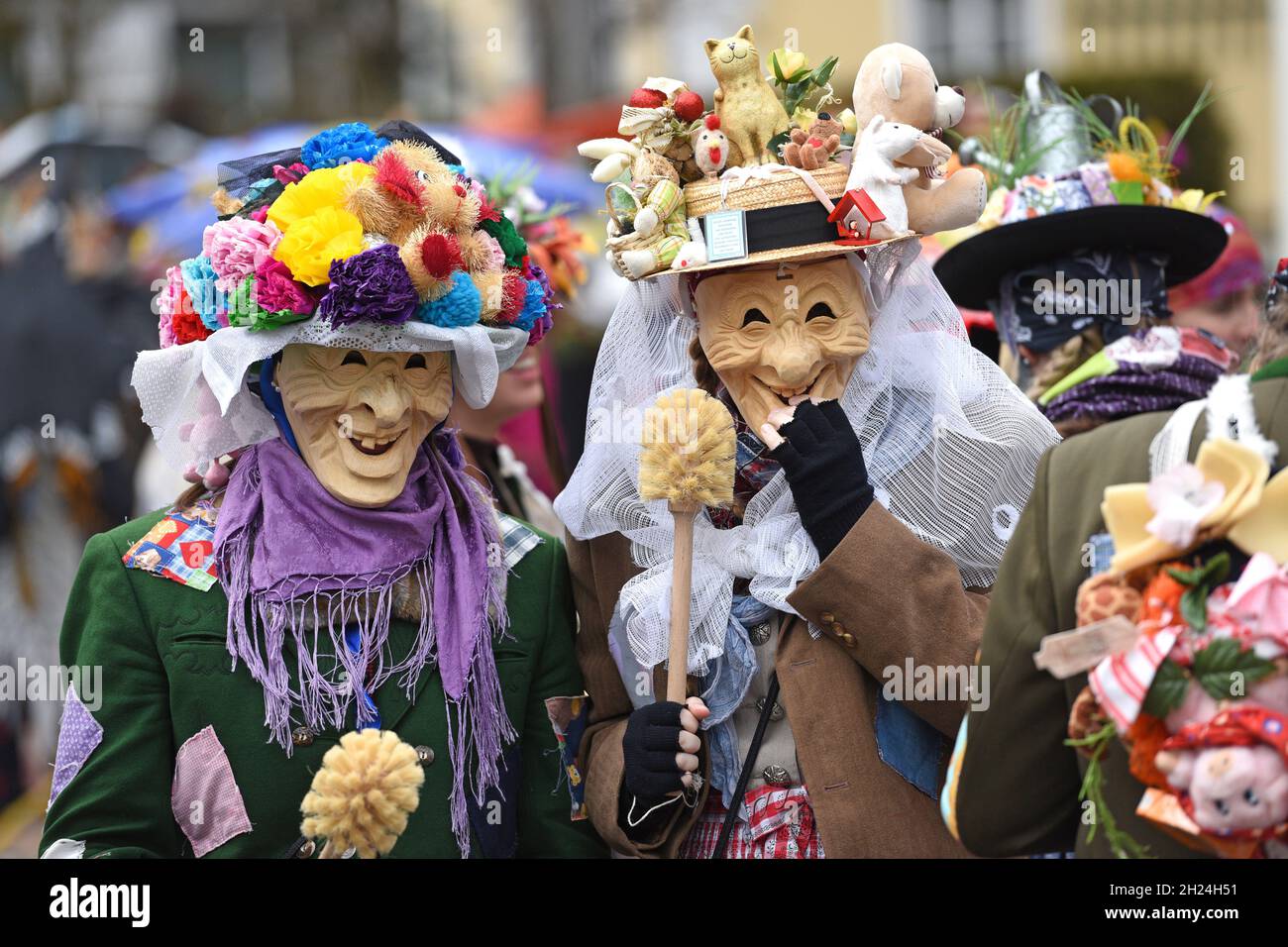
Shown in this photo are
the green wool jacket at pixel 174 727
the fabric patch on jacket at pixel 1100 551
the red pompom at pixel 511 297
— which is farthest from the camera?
the red pompom at pixel 511 297

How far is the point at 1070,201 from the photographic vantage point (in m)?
4.89

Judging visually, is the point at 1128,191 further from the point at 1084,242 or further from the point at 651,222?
the point at 651,222

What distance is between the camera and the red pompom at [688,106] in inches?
154

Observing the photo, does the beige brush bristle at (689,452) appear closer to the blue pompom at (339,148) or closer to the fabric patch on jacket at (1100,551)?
the blue pompom at (339,148)

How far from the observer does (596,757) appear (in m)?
3.91

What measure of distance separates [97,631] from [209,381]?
52cm

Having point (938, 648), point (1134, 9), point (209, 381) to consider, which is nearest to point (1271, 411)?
point (938, 648)

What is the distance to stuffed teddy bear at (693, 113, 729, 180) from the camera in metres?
3.90

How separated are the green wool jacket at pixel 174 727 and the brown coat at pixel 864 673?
0.36 meters

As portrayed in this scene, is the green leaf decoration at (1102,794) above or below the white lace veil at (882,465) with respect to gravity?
below

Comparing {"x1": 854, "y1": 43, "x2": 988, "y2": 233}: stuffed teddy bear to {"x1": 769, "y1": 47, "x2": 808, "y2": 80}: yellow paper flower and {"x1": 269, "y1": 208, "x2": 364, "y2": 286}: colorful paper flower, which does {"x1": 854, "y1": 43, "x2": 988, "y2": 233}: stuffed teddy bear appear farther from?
{"x1": 269, "y1": 208, "x2": 364, "y2": 286}: colorful paper flower

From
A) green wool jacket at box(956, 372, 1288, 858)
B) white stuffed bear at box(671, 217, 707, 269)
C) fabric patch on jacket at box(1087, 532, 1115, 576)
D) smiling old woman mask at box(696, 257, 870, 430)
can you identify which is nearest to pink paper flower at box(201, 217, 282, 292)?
white stuffed bear at box(671, 217, 707, 269)

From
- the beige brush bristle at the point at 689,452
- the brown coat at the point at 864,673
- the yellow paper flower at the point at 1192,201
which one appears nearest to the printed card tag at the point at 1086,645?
the brown coat at the point at 864,673

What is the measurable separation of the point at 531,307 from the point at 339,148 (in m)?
0.51
